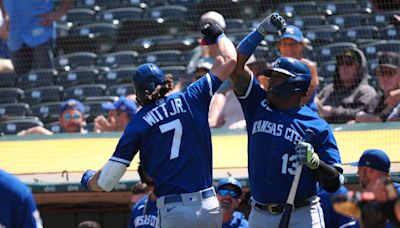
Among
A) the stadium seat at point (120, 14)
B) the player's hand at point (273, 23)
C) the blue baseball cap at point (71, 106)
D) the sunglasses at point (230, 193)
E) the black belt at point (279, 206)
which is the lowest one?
the sunglasses at point (230, 193)

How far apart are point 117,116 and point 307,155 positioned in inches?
159

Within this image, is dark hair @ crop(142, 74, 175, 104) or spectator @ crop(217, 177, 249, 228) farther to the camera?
spectator @ crop(217, 177, 249, 228)

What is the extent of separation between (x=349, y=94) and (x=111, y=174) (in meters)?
3.61

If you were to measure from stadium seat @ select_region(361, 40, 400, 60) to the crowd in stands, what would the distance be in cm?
1

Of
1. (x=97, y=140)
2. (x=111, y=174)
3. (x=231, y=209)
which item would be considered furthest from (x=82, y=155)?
(x=111, y=174)

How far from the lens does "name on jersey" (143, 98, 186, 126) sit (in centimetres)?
Result: 546

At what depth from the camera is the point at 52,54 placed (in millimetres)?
10961

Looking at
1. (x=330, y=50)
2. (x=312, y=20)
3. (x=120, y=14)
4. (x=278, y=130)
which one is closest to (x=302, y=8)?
(x=312, y=20)

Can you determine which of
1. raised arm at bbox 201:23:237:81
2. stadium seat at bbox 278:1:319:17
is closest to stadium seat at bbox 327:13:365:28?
stadium seat at bbox 278:1:319:17

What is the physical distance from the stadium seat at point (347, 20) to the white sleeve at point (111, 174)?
16.0ft

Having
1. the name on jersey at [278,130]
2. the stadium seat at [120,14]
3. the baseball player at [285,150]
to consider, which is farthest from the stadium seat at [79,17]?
the name on jersey at [278,130]

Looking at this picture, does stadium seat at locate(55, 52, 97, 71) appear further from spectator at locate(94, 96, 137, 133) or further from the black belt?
the black belt

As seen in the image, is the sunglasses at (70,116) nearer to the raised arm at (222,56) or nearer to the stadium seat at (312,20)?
the stadium seat at (312,20)

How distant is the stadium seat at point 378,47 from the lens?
29.2ft
